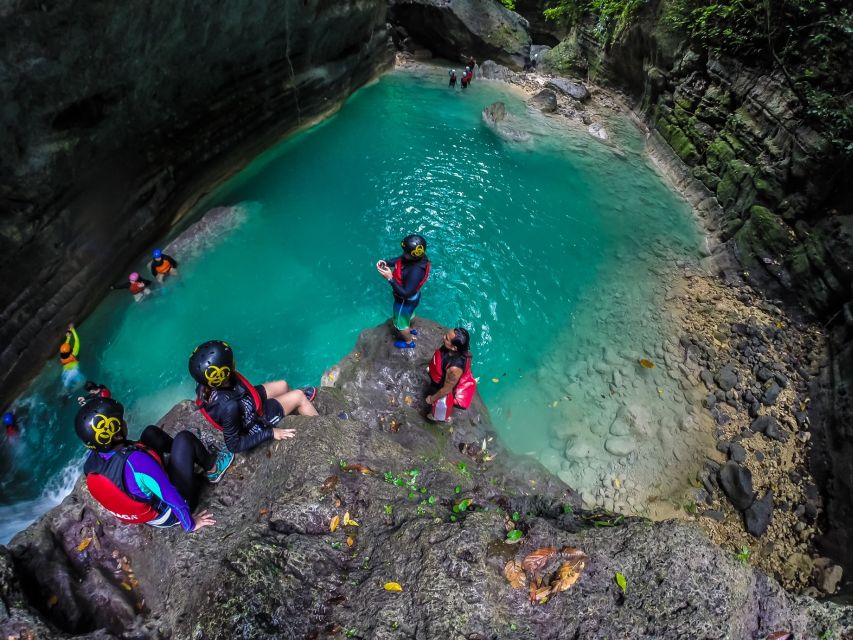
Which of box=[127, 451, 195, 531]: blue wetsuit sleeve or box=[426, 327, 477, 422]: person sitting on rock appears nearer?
box=[127, 451, 195, 531]: blue wetsuit sleeve

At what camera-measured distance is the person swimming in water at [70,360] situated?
807cm

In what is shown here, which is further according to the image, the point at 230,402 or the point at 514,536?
the point at 230,402

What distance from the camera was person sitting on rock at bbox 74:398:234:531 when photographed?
11.2 feet

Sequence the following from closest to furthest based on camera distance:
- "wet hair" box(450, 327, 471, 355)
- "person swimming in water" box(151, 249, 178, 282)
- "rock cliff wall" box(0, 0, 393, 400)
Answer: "wet hair" box(450, 327, 471, 355) < "rock cliff wall" box(0, 0, 393, 400) < "person swimming in water" box(151, 249, 178, 282)

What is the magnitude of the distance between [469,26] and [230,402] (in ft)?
80.3

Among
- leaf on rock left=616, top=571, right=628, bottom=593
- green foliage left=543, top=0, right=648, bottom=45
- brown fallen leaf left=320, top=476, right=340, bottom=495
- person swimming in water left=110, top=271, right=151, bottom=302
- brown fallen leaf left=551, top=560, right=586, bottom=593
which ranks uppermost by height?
green foliage left=543, top=0, right=648, bottom=45

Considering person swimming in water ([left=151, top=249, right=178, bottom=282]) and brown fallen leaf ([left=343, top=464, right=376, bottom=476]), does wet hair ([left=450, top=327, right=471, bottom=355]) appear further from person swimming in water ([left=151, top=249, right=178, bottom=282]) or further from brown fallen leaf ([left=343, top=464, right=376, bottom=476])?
person swimming in water ([left=151, top=249, right=178, bottom=282])

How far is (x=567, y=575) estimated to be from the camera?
128 inches

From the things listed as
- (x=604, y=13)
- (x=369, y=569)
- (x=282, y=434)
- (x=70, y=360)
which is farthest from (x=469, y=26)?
(x=369, y=569)

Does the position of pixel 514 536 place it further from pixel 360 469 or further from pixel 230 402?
pixel 230 402

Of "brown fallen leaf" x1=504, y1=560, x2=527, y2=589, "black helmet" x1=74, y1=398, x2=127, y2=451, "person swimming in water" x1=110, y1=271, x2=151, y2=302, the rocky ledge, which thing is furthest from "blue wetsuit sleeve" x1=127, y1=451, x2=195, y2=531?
"person swimming in water" x1=110, y1=271, x2=151, y2=302

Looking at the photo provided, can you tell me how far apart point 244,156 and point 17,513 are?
10.8m

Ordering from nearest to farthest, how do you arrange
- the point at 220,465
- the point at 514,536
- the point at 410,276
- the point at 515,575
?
1. the point at 515,575
2. the point at 514,536
3. the point at 220,465
4. the point at 410,276

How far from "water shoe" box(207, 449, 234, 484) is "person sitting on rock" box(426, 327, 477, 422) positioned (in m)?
2.76
